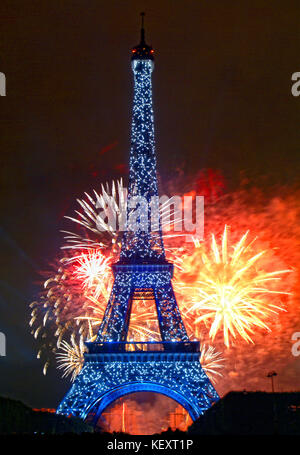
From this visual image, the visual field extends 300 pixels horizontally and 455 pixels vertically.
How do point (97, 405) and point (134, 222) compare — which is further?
point (134, 222)

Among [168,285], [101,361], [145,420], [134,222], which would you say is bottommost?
[145,420]

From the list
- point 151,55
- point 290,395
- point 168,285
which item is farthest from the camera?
point 151,55

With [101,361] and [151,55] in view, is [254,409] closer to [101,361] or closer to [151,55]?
[101,361]

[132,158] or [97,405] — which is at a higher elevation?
[132,158]
